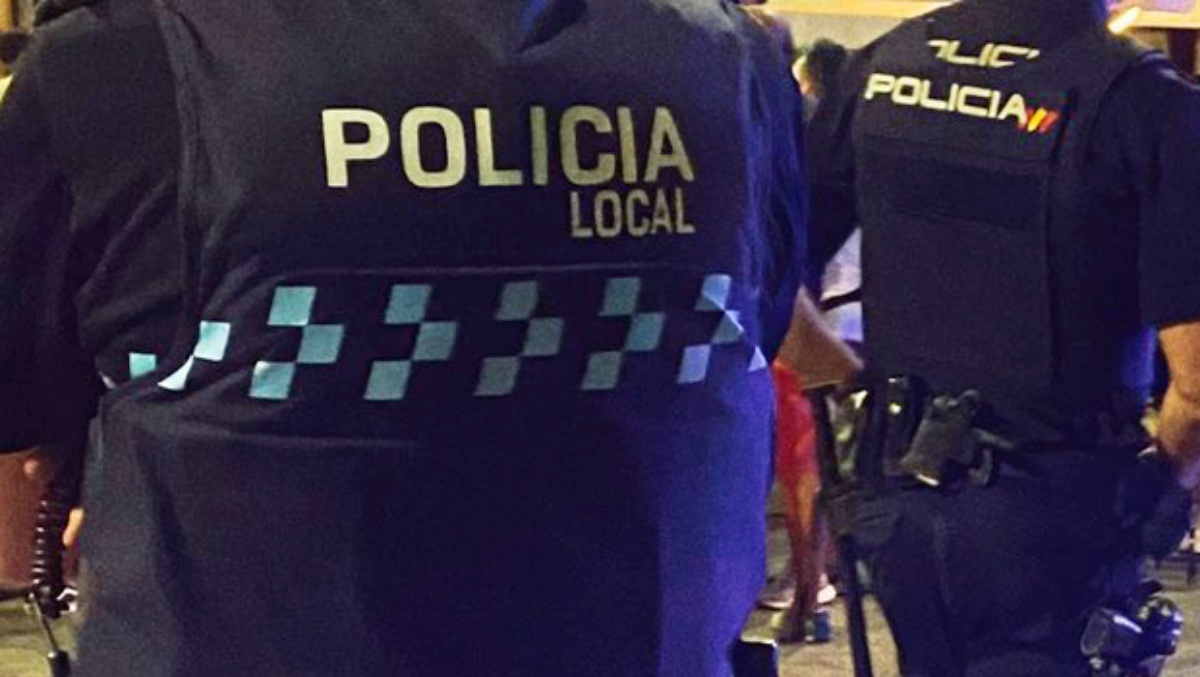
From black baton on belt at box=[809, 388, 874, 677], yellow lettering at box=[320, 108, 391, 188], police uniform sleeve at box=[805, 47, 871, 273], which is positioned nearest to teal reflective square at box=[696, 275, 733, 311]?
yellow lettering at box=[320, 108, 391, 188]

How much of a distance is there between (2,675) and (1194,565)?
2377 millimetres

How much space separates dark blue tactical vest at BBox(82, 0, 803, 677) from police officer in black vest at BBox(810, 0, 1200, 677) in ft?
3.30

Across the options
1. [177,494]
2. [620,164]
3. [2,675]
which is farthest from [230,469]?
[2,675]

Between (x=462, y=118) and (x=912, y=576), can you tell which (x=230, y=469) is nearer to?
(x=462, y=118)

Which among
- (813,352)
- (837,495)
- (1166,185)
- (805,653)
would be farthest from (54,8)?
(805,653)

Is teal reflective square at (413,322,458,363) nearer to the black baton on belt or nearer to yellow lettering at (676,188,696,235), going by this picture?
yellow lettering at (676,188,696,235)

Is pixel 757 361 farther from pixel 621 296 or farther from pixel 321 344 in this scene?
pixel 321 344

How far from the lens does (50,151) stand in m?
1.17

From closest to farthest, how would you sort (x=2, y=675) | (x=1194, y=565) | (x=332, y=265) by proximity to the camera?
(x=332, y=265), (x=2, y=675), (x=1194, y=565)

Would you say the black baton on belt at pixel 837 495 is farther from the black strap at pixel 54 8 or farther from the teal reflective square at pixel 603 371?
the black strap at pixel 54 8

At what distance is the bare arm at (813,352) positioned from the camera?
190cm

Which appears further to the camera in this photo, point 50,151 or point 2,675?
point 2,675

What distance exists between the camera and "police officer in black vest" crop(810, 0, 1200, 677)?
2.20 meters

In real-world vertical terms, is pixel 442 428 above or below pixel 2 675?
above
